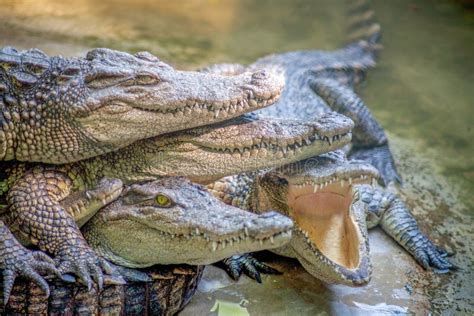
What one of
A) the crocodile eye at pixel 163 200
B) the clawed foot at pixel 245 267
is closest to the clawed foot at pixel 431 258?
the clawed foot at pixel 245 267

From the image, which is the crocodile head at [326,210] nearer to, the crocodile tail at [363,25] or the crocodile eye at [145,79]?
the crocodile eye at [145,79]

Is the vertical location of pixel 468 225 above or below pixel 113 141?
below

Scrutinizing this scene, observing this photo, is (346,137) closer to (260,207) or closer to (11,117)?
(260,207)

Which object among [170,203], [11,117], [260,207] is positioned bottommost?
[260,207]

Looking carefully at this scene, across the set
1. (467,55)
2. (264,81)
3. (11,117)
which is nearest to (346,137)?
(264,81)

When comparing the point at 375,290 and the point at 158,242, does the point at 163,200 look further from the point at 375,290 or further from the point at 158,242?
the point at 375,290

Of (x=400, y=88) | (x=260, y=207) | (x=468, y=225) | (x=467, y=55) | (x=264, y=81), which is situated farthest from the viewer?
(x=467, y=55)
